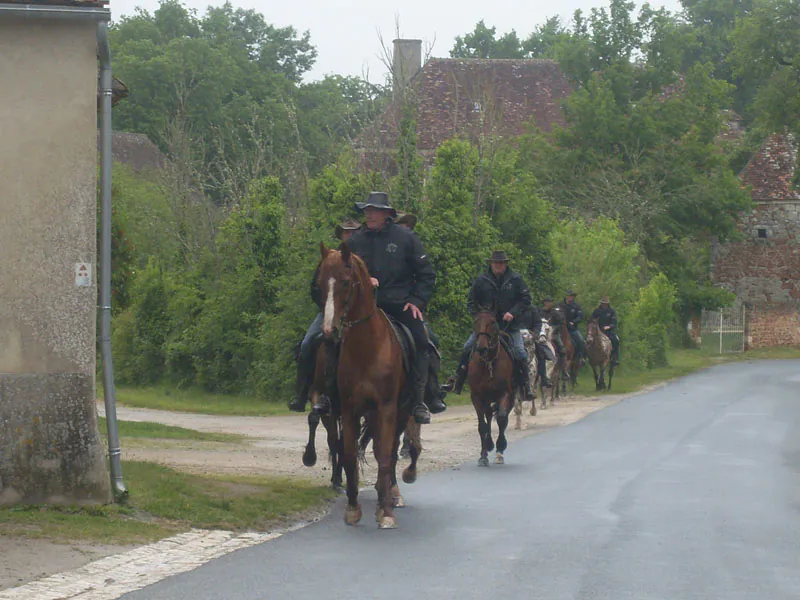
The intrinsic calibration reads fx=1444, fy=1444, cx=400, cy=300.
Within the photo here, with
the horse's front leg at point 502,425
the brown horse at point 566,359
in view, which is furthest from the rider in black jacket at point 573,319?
the horse's front leg at point 502,425

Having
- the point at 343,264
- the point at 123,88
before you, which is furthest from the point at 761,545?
the point at 123,88

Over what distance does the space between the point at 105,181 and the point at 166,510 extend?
296cm

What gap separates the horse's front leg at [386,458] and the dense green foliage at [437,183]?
11.6 m

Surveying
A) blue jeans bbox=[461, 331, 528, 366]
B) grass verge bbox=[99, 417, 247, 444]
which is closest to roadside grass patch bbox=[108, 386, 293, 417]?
grass verge bbox=[99, 417, 247, 444]

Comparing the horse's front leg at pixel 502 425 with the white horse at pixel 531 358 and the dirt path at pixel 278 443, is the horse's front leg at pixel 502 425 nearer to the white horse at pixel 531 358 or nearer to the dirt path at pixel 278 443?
the dirt path at pixel 278 443

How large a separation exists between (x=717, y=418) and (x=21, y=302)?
616 inches

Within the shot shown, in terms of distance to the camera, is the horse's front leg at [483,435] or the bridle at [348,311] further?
the horse's front leg at [483,435]

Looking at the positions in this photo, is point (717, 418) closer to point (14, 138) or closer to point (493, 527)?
point (493, 527)

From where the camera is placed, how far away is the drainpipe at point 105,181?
12109mm

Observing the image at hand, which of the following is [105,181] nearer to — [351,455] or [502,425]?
[351,455]

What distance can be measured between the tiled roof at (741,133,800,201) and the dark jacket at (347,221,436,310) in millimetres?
60963

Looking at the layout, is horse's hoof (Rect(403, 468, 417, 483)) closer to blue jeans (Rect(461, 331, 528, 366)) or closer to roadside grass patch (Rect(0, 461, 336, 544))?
roadside grass patch (Rect(0, 461, 336, 544))

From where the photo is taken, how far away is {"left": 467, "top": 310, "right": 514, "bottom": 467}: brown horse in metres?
18.2

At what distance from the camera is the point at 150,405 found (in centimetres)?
3128
